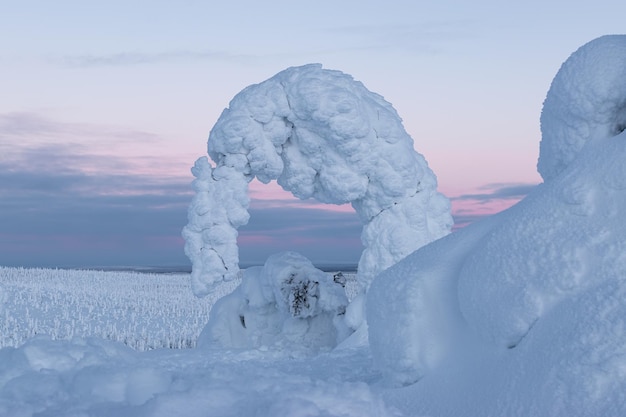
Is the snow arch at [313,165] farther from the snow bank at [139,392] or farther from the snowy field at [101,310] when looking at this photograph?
the snowy field at [101,310]

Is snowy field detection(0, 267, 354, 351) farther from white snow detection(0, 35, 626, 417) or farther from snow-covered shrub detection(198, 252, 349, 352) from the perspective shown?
white snow detection(0, 35, 626, 417)

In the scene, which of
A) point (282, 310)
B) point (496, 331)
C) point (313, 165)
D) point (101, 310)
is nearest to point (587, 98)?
point (496, 331)

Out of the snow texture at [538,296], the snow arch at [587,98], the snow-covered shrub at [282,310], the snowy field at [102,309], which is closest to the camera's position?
the snow texture at [538,296]

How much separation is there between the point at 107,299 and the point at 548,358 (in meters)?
27.9

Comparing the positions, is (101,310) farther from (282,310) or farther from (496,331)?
(496,331)

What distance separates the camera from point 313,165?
8.70m

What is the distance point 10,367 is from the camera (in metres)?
4.36

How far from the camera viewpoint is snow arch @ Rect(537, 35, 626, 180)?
4.11 m

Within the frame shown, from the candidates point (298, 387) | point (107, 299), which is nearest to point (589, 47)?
point (298, 387)

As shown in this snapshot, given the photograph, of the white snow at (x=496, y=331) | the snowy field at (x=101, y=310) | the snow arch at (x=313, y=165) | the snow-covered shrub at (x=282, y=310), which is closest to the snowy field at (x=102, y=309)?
the snowy field at (x=101, y=310)

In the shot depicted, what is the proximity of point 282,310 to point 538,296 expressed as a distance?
625cm

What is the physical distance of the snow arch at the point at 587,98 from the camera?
162 inches

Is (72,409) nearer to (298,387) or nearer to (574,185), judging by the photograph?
(298,387)

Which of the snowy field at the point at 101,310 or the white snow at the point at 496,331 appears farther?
the snowy field at the point at 101,310
